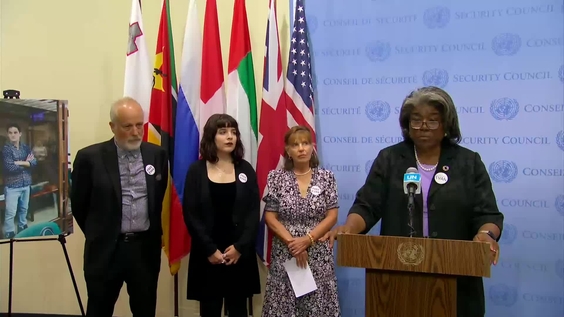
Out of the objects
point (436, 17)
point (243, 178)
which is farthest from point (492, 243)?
point (436, 17)

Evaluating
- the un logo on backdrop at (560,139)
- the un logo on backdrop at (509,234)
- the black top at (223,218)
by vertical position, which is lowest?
the un logo on backdrop at (509,234)

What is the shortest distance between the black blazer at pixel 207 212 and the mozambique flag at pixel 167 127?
0.39 metres

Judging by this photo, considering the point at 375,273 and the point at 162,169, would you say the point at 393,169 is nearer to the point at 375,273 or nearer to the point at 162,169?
the point at 375,273

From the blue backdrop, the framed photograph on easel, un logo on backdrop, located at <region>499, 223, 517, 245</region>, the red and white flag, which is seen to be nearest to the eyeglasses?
the blue backdrop

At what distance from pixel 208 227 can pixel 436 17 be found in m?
1.99

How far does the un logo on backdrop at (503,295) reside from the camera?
2803 millimetres

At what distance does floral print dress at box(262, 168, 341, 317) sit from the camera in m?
2.49

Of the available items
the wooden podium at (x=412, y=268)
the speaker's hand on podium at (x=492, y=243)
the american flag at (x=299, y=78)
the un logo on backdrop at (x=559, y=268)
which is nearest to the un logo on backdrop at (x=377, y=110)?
the american flag at (x=299, y=78)

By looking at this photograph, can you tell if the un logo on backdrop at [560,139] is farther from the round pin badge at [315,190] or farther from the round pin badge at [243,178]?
the round pin badge at [243,178]

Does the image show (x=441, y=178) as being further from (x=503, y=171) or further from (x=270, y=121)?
(x=270, y=121)

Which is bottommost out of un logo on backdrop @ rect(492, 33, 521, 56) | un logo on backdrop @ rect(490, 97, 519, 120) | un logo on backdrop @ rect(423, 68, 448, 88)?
un logo on backdrop @ rect(490, 97, 519, 120)

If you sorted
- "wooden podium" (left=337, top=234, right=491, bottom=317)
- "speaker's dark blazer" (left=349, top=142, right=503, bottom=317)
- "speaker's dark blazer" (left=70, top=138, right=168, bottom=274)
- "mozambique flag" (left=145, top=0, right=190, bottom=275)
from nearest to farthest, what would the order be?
1. "wooden podium" (left=337, top=234, right=491, bottom=317)
2. "speaker's dark blazer" (left=349, top=142, right=503, bottom=317)
3. "speaker's dark blazer" (left=70, top=138, right=168, bottom=274)
4. "mozambique flag" (left=145, top=0, right=190, bottom=275)

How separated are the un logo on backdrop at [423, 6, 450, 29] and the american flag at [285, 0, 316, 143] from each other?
0.81m

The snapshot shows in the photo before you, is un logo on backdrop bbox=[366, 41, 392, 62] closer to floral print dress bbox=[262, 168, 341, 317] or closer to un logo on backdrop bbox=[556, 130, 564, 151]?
floral print dress bbox=[262, 168, 341, 317]
